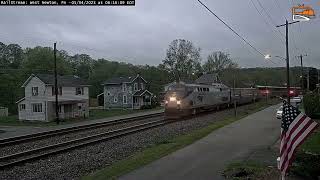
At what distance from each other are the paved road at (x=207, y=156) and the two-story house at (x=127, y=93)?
52.4m

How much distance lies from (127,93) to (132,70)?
43.4 m

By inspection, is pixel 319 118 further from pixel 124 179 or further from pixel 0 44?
pixel 0 44

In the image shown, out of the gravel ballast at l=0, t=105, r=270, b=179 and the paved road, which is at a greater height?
the paved road

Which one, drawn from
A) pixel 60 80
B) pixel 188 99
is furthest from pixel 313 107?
pixel 60 80

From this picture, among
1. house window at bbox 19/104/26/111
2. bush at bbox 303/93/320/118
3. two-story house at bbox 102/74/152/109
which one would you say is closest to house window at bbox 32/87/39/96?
house window at bbox 19/104/26/111

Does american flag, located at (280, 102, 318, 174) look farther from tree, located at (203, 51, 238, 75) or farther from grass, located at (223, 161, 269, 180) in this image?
tree, located at (203, 51, 238, 75)

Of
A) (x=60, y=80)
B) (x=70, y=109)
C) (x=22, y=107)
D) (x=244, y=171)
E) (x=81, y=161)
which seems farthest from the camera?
(x=22, y=107)

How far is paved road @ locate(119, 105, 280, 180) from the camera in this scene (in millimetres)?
12539

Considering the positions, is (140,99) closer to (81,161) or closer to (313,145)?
(313,145)

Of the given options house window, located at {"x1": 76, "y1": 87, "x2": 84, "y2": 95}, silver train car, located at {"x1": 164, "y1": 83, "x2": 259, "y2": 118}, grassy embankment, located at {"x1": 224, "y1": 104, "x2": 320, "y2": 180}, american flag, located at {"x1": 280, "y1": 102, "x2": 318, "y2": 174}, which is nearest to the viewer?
american flag, located at {"x1": 280, "y1": 102, "x2": 318, "y2": 174}

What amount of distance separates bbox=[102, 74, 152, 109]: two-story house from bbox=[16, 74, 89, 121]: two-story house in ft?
52.6

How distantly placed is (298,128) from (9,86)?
76841 mm

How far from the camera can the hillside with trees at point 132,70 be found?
277 ft

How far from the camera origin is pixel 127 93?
76500 millimetres
